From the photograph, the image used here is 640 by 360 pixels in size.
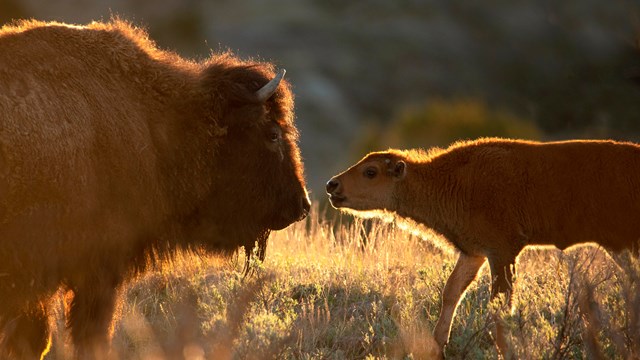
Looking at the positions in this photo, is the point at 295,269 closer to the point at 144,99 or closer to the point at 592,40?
the point at 144,99

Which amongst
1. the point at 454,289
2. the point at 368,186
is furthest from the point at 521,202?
the point at 368,186

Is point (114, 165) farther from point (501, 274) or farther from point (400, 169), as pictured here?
point (501, 274)

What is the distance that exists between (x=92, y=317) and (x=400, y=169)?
263 cm

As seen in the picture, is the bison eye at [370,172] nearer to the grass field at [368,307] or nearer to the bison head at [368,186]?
the bison head at [368,186]

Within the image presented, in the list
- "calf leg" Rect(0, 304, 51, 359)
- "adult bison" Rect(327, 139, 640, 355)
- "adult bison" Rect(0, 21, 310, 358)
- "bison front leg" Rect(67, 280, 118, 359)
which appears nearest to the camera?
"adult bison" Rect(0, 21, 310, 358)

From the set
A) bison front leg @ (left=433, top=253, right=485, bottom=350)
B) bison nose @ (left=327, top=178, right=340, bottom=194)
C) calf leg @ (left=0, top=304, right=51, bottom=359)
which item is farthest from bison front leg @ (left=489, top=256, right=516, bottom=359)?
calf leg @ (left=0, top=304, right=51, bottom=359)

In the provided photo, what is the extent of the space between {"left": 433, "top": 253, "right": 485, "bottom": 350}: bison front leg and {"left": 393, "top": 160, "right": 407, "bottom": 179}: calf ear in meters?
0.72

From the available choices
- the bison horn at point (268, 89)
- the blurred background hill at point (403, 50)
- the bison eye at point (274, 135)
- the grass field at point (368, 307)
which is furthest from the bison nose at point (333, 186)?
the blurred background hill at point (403, 50)

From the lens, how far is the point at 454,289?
7.55m

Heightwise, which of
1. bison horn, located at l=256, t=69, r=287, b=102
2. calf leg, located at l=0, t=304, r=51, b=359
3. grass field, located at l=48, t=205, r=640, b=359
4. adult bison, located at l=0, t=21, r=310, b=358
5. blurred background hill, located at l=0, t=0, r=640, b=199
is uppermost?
blurred background hill, located at l=0, t=0, r=640, b=199

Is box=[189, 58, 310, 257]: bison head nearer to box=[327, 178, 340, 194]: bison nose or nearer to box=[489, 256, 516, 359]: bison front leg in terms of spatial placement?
box=[327, 178, 340, 194]: bison nose

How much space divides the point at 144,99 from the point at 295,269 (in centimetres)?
278

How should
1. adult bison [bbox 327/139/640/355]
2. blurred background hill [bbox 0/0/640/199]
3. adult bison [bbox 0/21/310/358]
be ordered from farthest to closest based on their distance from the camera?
blurred background hill [bbox 0/0/640/199] → adult bison [bbox 327/139/640/355] → adult bison [bbox 0/21/310/358]

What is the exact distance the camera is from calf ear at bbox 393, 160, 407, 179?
7.90 metres
